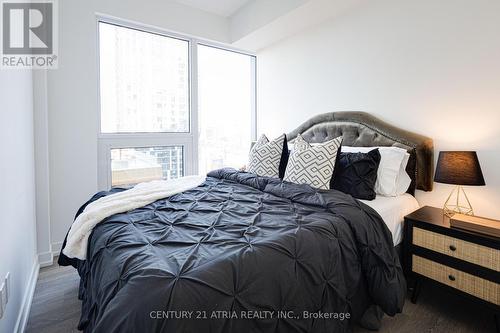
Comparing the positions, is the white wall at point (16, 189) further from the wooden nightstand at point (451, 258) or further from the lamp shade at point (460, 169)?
the lamp shade at point (460, 169)

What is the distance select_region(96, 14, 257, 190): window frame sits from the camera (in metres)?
3.00

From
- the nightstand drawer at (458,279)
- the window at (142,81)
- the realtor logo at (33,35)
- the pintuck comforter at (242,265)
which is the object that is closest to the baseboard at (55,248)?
the pintuck comforter at (242,265)

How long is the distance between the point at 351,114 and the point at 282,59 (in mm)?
1401

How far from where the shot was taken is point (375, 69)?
2.58 m

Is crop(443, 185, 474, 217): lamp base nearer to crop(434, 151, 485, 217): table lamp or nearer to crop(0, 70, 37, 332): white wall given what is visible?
crop(434, 151, 485, 217): table lamp

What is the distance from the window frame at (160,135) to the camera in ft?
9.83

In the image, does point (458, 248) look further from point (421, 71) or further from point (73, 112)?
point (73, 112)

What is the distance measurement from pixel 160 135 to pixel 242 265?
2660 millimetres

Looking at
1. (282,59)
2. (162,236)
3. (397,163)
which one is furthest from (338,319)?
(282,59)

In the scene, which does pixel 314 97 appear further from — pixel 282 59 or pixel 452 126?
pixel 452 126

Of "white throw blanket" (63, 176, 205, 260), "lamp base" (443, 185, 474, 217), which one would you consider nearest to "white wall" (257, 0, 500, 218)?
"lamp base" (443, 185, 474, 217)

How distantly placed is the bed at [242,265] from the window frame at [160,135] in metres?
1.37

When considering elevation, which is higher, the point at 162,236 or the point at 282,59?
the point at 282,59

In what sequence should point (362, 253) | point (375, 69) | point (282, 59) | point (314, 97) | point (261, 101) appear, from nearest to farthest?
1. point (362, 253)
2. point (375, 69)
3. point (314, 97)
4. point (282, 59)
5. point (261, 101)
